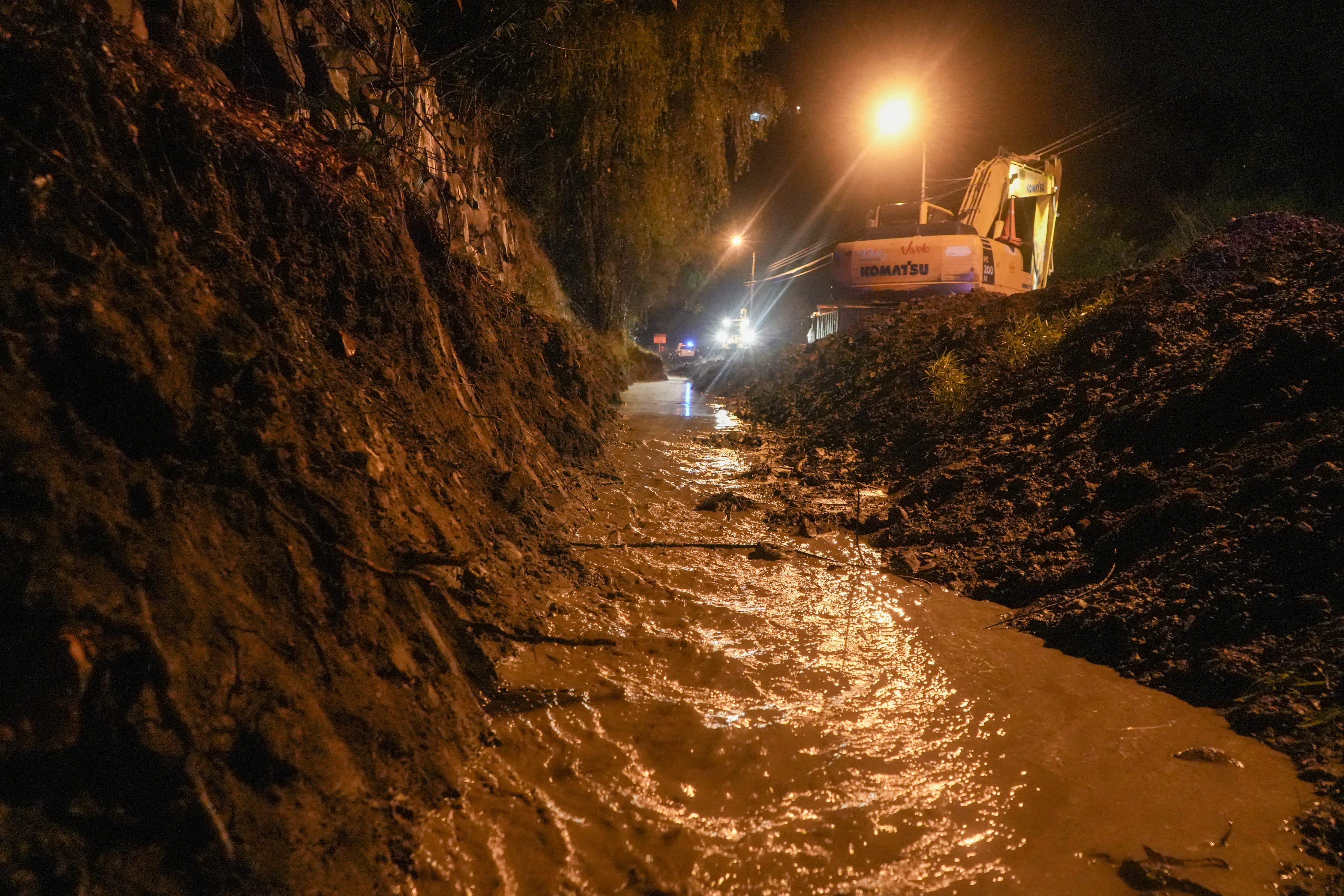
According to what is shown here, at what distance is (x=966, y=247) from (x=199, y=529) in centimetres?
1215

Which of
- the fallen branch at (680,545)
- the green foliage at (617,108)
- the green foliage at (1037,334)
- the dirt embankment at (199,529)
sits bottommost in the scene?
the fallen branch at (680,545)

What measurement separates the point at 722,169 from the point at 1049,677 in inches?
432

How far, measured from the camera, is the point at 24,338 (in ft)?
5.45

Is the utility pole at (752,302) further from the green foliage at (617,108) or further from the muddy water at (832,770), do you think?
the muddy water at (832,770)

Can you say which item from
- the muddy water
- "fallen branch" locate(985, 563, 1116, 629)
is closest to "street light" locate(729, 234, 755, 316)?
"fallen branch" locate(985, 563, 1116, 629)

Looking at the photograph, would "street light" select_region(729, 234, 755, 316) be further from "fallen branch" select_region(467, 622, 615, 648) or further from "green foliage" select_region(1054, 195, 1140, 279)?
"fallen branch" select_region(467, 622, 615, 648)

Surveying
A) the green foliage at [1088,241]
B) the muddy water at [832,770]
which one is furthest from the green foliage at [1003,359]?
the green foliage at [1088,241]

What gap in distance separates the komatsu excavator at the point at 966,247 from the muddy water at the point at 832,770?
9.29 metres

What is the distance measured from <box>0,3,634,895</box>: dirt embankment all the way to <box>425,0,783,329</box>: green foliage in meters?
4.76

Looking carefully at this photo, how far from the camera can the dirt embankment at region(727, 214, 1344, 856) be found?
9.91 feet

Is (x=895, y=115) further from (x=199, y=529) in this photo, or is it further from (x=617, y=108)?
(x=199, y=529)

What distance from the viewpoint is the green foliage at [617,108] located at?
8.28 metres

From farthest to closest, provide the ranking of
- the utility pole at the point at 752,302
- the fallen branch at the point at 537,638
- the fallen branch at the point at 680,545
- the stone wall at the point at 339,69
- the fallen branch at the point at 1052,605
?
the utility pole at the point at 752,302, the fallen branch at the point at 680,545, the fallen branch at the point at 1052,605, the stone wall at the point at 339,69, the fallen branch at the point at 537,638

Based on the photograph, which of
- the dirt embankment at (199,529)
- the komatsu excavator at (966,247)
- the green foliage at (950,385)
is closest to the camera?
the dirt embankment at (199,529)
